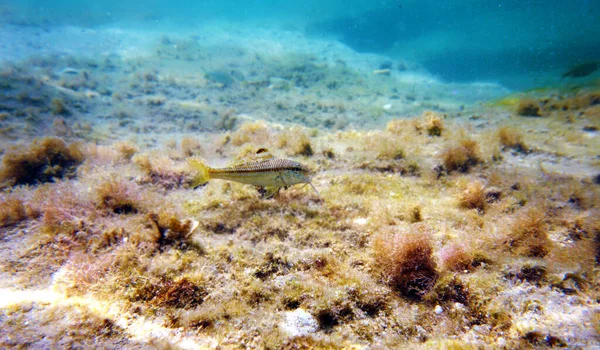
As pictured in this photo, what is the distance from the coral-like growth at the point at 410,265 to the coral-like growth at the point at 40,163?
8209mm

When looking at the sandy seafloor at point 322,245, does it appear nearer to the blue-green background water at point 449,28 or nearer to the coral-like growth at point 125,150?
the coral-like growth at point 125,150

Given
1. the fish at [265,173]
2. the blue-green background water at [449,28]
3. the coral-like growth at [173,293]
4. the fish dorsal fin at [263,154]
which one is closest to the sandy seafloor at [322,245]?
the coral-like growth at [173,293]

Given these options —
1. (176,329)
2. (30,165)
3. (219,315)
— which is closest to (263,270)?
(219,315)

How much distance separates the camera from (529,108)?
34.8 ft

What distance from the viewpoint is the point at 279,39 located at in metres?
41.3

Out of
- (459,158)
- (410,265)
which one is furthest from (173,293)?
(459,158)

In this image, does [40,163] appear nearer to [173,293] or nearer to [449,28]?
[173,293]

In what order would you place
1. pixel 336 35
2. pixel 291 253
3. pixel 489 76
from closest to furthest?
pixel 291 253 → pixel 489 76 → pixel 336 35

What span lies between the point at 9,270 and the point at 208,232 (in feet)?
8.02

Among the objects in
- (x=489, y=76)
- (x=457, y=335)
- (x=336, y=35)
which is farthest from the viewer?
(x=336, y=35)

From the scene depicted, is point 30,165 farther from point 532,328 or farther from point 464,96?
point 464,96

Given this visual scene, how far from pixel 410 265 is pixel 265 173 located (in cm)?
250

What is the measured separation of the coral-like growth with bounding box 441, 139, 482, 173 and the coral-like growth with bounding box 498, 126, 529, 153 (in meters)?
1.78

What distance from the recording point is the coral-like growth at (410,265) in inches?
122
